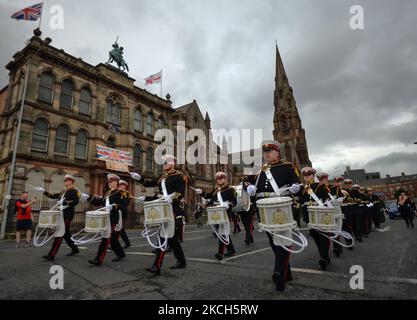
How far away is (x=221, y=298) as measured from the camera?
2.96 metres

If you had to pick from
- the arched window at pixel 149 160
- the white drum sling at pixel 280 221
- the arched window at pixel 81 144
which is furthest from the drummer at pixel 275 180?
the arched window at pixel 149 160

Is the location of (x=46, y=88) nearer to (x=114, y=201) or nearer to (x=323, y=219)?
(x=114, y=201)

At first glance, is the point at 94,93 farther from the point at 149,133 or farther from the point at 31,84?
the point at 149,133

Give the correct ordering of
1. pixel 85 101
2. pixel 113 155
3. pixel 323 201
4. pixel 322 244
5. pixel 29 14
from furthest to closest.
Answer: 1. pixel 113 155
2. pixel 85 101
3. pixel 29 14
4. pixel 323 201
5. pixel 322 244

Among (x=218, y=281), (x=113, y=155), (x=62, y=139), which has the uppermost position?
(x=62, y=139)

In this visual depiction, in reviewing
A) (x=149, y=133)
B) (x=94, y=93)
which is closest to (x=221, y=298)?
(x=94, y=93)

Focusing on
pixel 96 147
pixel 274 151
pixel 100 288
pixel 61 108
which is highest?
pixel 61 108

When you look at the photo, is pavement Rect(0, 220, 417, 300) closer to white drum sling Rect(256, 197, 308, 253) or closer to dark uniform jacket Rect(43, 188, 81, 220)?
white drum sling Rect(256, 197, 308, 253)

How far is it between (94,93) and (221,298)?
22.9 metres

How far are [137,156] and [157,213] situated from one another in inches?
841

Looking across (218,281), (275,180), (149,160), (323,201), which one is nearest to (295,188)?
(275,180)

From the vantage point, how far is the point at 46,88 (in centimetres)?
1856

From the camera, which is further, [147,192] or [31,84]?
[147,192]
